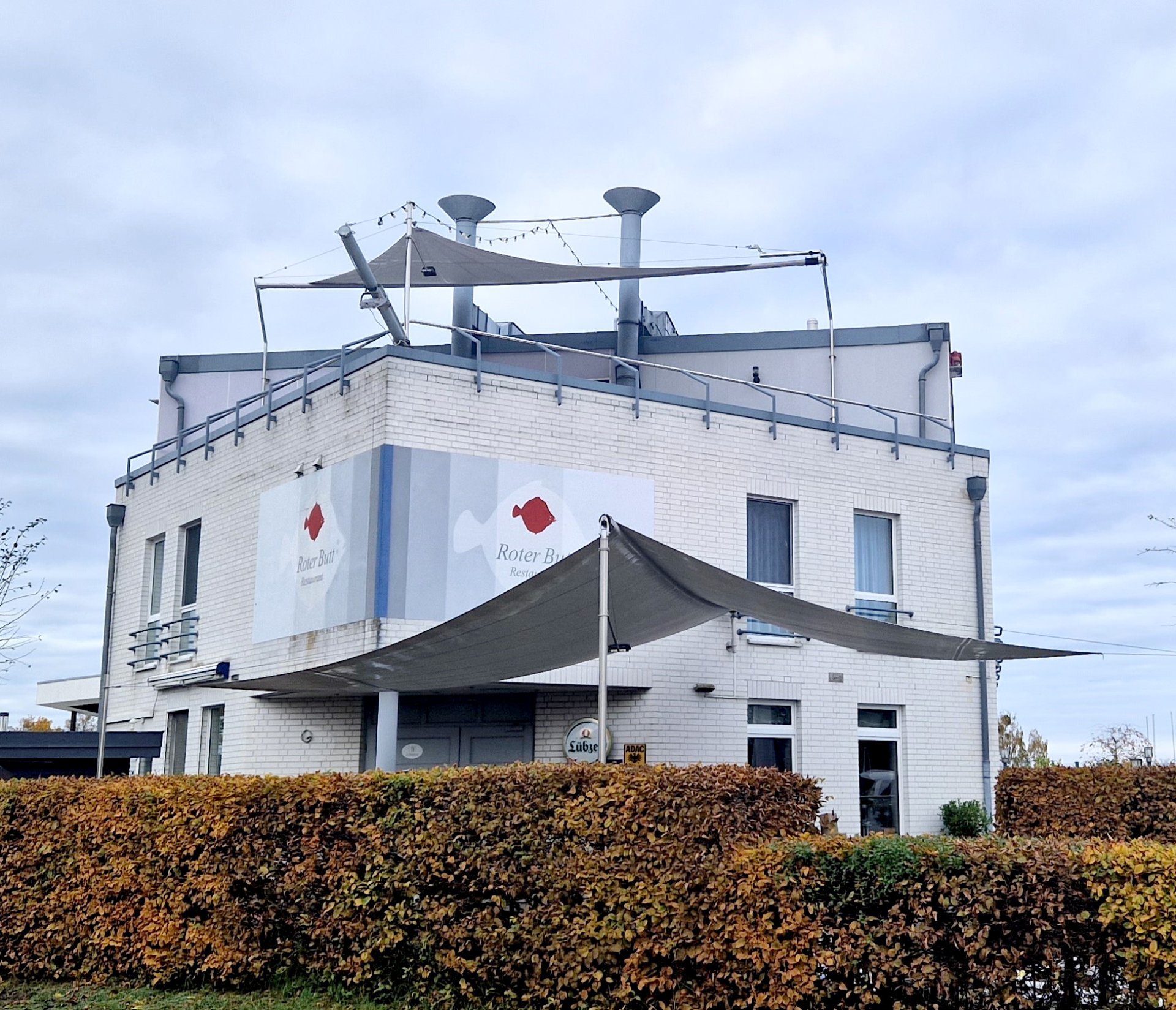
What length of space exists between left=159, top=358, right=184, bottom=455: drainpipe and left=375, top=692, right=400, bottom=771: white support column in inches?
382

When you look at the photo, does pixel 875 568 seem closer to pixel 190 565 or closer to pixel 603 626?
pixel 190 565

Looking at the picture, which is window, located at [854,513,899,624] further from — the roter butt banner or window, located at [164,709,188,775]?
window, located at [164,709,188,775]

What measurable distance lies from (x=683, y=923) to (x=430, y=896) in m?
1.81

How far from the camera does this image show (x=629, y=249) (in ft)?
62.3

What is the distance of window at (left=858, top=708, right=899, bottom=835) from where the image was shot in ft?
54.0

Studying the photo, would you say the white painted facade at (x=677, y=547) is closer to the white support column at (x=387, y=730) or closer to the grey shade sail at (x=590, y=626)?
the white support column at (x=387, y=730)

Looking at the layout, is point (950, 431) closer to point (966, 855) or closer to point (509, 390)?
point (509, 390)

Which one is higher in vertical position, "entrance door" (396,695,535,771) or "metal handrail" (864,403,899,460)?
"metal handrail" (864,403,899,460)

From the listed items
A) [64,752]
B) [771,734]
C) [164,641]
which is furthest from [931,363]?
[64,752]

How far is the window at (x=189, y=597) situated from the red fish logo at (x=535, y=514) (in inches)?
210

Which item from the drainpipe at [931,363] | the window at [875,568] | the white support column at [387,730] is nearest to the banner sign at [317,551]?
the white support column at [387,730]

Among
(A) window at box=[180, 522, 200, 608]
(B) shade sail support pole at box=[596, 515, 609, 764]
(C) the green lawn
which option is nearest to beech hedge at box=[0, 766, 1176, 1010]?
(C) the green lawn

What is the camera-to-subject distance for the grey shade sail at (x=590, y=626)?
949cm

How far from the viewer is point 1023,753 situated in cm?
3662
